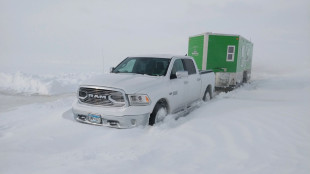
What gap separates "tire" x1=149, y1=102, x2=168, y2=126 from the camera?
206 inches

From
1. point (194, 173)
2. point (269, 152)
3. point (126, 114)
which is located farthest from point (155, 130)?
point (269, 152)

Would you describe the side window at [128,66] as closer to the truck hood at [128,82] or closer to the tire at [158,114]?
the truck hood at [128,82]

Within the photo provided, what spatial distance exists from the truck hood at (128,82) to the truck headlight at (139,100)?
11 centimetres

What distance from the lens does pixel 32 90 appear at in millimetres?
13734

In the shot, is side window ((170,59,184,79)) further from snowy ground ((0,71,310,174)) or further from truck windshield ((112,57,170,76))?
snowy ground ((0,71,310,174))

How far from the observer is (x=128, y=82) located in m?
5.22

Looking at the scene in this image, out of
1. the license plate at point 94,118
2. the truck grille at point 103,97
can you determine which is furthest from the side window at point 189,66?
the license plate at point 94,118

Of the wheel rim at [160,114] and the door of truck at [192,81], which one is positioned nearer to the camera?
the wheel rim at [160,114]

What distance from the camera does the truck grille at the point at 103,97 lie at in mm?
4930

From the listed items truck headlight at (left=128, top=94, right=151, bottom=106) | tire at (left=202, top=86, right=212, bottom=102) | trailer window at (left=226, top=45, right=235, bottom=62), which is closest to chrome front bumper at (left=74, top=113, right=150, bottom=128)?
truck headlight at (left=128, top=94, right=151, bottom=106)

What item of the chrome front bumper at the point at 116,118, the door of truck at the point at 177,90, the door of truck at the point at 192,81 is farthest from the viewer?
the door of truck at the point at 192,81

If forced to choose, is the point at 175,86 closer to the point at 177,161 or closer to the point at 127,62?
the point at 127,62

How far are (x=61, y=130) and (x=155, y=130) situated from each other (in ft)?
6.53

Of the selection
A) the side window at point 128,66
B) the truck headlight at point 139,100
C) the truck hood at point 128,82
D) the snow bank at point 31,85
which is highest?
the side window at point 128,66
